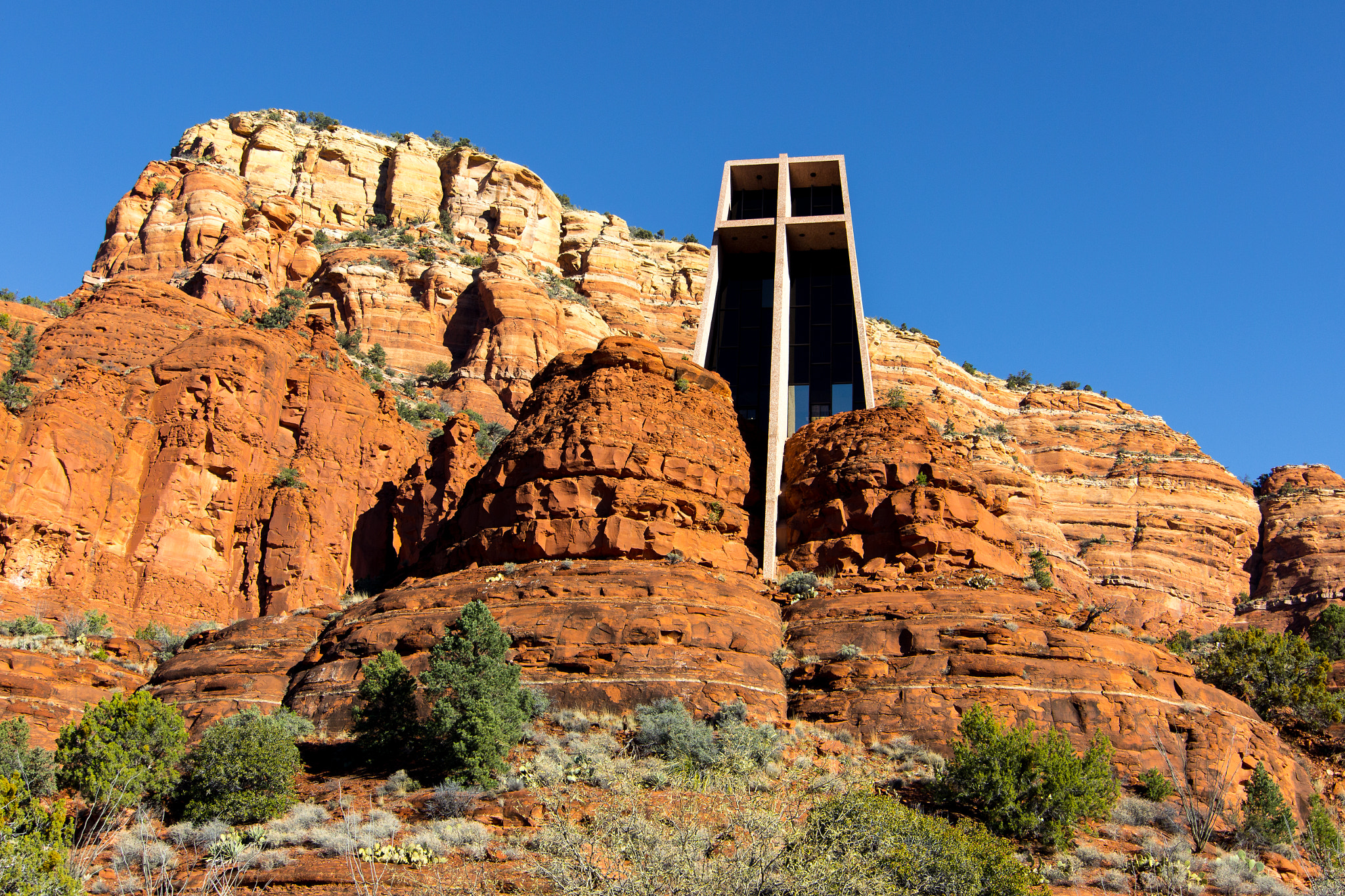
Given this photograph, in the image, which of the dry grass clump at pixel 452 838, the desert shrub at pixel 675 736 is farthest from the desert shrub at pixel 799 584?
the dry grass clump at pixel 452 838

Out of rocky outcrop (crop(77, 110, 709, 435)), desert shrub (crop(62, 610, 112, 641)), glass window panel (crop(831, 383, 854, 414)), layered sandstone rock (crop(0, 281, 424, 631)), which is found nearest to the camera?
desert shrub (crop(62, 610, 112, 641))

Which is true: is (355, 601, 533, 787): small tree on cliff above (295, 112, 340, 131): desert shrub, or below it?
below

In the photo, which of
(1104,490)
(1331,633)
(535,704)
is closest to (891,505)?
(535,704)

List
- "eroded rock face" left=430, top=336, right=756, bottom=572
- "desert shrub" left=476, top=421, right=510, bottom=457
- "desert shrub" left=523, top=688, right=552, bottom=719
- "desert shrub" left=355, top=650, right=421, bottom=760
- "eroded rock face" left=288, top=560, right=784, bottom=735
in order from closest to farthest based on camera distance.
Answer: "desert shrub" left=355, top=650, right=421, bottom=760 < "desert shrub" left=523, top=688, right=552, bottom=719 < "eroded rock face" left=288, top=560, right=784, bottom=735 < "eroded rock face" left=430, top=336, right=756, bottom=572 < "desert shrub" left=476, top=421, right=510, bottom=457

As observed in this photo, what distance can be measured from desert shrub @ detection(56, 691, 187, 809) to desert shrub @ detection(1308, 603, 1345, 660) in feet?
112

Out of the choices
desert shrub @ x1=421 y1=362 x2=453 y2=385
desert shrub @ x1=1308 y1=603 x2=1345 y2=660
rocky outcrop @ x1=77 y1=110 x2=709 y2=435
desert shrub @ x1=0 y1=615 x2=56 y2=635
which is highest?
rocky outcrop @ x1=77 y1=110 x2=709 y2=435

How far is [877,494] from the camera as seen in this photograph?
27891 millimetres

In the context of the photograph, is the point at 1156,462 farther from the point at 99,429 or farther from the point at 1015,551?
the point at 99,429

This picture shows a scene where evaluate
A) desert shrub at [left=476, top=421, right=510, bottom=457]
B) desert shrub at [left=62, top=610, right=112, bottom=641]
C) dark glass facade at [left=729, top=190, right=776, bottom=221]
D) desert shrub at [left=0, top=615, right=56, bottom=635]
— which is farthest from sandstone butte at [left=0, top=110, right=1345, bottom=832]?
dark glass facade at [left=729, top=190, right=776, bottom=221]

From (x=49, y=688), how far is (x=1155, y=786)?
21.8 meters

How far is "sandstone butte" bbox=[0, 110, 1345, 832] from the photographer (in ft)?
71.3

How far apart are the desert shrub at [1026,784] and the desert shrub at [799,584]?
7932 millimetres

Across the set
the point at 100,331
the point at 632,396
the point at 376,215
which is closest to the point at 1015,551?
the point at 632,396

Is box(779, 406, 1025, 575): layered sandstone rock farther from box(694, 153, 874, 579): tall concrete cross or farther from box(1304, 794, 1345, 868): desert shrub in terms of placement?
box(1304, 794, 1345, 868): desert shrub
